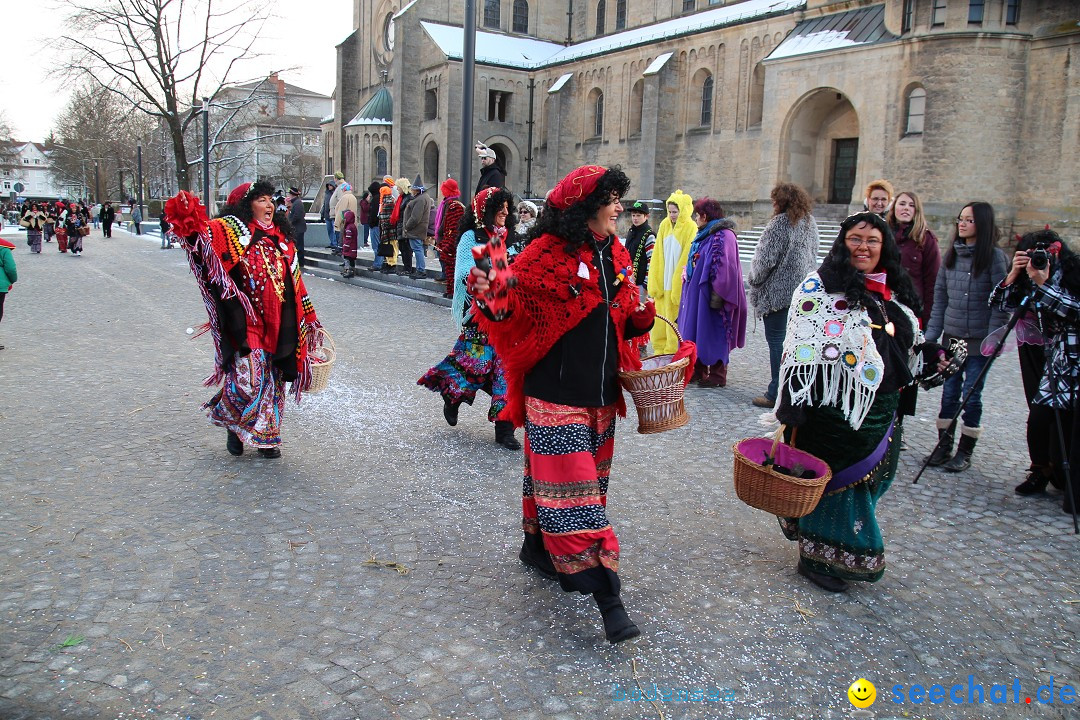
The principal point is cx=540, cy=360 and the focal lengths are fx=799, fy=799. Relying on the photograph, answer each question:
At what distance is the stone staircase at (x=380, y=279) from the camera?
1529 centimetres

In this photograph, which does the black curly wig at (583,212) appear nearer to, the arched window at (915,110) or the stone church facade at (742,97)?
the stone church facade at (742,97)

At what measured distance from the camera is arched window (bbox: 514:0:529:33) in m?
45.5

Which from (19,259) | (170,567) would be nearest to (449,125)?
(19,259)

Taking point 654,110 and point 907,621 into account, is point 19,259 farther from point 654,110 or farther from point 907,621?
point 907,621

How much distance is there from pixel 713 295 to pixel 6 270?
323 inches

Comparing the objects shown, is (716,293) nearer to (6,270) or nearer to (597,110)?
(6,270)

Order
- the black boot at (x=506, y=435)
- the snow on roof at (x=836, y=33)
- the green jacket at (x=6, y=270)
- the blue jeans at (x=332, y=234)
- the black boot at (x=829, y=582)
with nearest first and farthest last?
the black boot at (x=829, y=582), the black boot at (x=506, y=435), the green jacket at (x=6, y=270), the blue jeans at (x=332, y=234), the snow on roof at (x=836, y=33)

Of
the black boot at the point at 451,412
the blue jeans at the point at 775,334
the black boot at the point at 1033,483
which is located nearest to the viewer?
the black boot at the point at 1033,483

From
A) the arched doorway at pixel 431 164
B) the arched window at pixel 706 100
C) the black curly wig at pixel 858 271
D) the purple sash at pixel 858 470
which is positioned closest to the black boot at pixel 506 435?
the purple sash at pixel 858 470

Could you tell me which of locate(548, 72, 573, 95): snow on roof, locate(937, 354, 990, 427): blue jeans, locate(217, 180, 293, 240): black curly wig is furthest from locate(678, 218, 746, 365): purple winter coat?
locate(548, 72, 573, 95): snow on roof

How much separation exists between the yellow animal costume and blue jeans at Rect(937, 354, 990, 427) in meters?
3.24

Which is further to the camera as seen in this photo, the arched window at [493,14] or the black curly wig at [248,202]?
the arched window at [493,14]

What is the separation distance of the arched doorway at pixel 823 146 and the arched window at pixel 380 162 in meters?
25.1

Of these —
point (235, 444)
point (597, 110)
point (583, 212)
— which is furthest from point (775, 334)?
point (597, 110)
